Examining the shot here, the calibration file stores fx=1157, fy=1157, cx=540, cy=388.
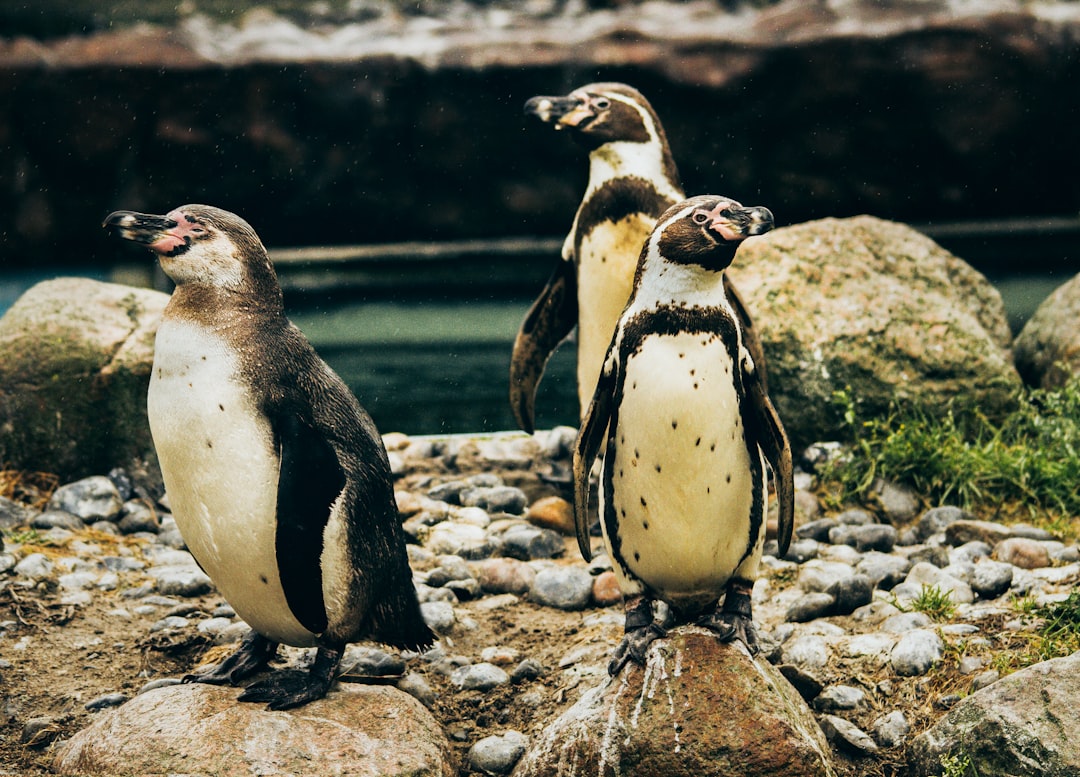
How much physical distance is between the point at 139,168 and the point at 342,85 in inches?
80.3

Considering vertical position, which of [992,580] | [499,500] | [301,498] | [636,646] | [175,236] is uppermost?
[175,236]

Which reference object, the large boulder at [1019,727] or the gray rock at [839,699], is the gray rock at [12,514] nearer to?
the gray rock at [839,699]

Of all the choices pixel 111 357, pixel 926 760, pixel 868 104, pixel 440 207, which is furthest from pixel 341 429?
pixel 868 104

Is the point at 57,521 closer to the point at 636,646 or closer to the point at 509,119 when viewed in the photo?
the point at 636,646

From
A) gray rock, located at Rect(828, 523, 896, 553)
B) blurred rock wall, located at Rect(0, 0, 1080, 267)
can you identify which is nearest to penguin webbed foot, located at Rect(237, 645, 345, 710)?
gray rock, located at Rect(828, 523, 896, 553)

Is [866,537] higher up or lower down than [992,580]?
lower down

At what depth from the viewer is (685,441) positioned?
8.26 feet

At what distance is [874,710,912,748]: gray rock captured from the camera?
2756 millimetres

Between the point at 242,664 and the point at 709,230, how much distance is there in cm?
152

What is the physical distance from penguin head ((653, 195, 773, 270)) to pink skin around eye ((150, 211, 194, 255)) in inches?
41.6

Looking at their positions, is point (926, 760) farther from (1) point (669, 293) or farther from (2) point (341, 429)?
(2) point (341, 429)

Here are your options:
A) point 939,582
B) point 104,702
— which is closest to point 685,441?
point 939,582

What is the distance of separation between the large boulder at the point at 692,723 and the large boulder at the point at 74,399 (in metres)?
2.72

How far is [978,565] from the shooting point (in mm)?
3535
